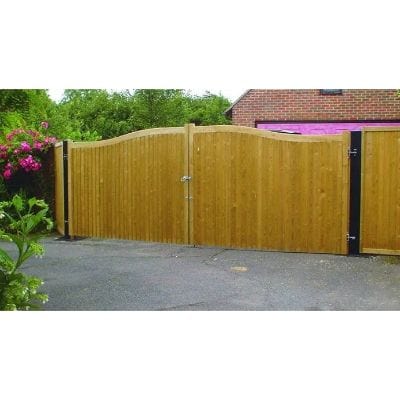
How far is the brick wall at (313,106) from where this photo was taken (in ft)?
45.8

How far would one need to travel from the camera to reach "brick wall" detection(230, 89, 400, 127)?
1397 centimetres

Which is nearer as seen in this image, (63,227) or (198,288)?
(198,288)

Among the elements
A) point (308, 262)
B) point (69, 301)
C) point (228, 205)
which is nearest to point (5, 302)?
point (69, 301)

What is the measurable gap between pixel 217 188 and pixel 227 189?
18 cm

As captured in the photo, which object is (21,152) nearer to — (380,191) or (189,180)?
(189,180)

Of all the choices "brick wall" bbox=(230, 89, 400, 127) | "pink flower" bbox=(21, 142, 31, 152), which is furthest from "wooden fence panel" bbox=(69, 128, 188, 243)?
"brick wall" bbox=(230, 89, 400, 127)

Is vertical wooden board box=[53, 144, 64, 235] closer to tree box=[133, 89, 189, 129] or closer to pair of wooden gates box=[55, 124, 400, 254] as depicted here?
pair of wooden gates box=[55, 124, 400, 254]

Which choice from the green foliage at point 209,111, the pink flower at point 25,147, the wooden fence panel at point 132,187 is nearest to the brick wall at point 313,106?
the wooden fence panel at point 132,187

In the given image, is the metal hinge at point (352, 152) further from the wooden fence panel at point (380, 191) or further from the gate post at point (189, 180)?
the gate post at point (189, 180)

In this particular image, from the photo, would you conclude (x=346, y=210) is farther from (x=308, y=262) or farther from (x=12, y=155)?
(x=12, y=155)

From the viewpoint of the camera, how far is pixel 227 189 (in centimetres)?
910

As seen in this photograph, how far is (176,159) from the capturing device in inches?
375

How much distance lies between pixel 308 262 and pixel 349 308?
2176 millimetres

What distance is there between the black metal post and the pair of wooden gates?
32 mm
